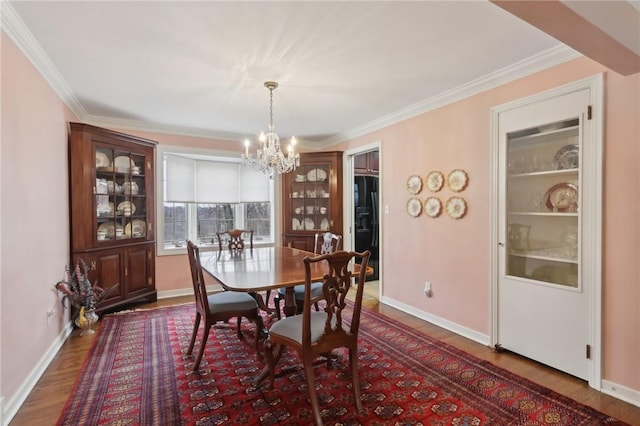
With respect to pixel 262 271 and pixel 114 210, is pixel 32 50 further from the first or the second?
pixel 262 271

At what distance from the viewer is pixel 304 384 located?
7.36 ft

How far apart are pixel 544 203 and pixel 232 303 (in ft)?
8.58

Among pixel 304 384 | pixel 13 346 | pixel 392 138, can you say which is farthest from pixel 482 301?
pixel 13 346

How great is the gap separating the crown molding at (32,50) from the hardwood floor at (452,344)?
7.51 ft

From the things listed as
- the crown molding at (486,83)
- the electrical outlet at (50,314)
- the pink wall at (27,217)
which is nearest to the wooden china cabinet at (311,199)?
the crown molding at (486,83)

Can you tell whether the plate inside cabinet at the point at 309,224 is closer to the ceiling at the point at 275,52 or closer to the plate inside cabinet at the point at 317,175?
the plate inside cabinet at the point at 317,175

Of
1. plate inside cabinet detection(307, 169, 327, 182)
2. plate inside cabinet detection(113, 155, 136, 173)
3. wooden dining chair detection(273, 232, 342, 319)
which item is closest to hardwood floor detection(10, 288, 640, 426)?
wooden dining chair detection(273, 232, 342, 319)

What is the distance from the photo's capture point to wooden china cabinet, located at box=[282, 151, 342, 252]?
16.3 feet

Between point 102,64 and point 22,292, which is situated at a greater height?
point 102,64

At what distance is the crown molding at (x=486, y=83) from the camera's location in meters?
2.33

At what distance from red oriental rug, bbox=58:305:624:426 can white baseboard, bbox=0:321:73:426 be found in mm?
265

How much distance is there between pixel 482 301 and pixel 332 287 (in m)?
1.79

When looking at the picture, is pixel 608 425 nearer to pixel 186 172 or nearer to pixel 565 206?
pixel 565 206

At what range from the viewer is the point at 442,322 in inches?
131
